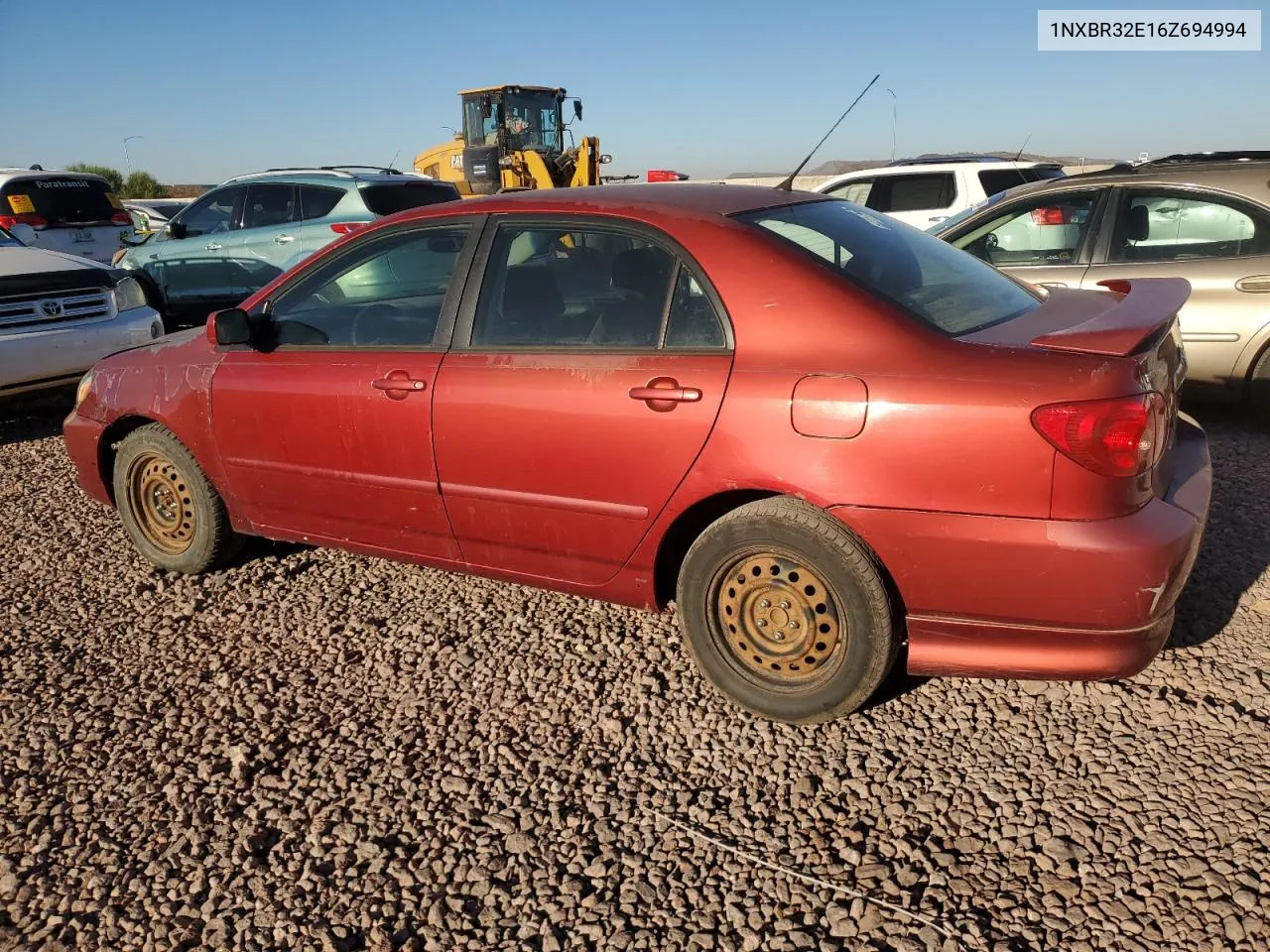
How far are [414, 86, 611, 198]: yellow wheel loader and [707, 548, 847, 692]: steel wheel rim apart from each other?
1453 centimetres

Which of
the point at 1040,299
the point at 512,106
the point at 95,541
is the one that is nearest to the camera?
the point at 1040,299

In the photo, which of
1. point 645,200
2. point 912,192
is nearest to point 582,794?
point 645,200

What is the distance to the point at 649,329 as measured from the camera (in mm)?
3133

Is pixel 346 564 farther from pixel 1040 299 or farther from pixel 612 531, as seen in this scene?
pixel 1040 299

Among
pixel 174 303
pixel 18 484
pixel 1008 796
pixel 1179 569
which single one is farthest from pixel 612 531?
pixel 174 303

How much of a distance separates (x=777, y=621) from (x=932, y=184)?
9190 millimetres

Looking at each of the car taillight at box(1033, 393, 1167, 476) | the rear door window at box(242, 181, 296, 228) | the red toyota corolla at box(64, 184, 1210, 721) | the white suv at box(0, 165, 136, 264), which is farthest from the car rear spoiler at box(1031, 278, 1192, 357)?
the white suv at box(0, 165, 136, 264)

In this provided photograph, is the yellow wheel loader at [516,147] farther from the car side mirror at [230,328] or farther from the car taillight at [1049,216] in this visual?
the car side mirror at [230,328]

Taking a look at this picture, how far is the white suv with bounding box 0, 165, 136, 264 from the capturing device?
37.0 ft

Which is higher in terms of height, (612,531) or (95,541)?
(612,531)

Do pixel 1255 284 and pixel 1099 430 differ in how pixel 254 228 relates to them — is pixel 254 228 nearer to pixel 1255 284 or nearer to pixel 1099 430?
pixel 1255 284

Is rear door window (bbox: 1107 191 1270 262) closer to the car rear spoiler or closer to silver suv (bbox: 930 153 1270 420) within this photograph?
silver suv (bbox: 930 153 1270 420)

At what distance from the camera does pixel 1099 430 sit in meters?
2.51

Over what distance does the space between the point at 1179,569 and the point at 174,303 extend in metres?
10.4
